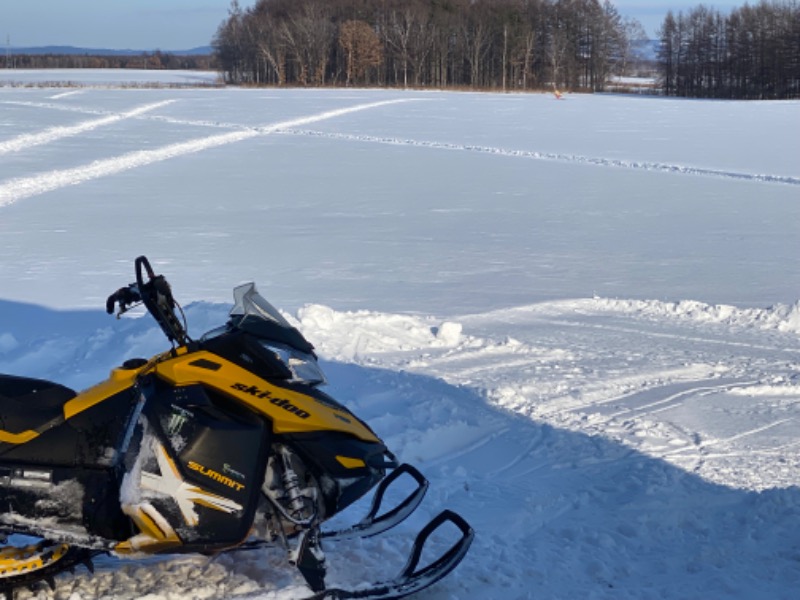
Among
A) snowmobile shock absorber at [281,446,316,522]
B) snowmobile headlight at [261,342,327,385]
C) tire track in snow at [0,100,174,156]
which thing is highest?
tire track in snow at [0,100,174,156]

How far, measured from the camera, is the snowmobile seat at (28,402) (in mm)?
2971

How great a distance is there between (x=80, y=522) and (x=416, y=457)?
1681 mm

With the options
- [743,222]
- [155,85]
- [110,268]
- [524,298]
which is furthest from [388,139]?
[155,85]

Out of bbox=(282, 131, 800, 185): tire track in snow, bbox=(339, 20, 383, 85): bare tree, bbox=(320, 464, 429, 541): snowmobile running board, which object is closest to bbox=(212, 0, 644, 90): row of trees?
bbox=(339, 20, 383, 85): bare tree

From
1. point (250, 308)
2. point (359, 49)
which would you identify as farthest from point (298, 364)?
point (359, 49)

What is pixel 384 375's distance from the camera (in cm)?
532

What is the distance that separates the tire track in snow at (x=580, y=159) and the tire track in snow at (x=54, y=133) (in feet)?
16.2

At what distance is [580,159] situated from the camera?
722 inches

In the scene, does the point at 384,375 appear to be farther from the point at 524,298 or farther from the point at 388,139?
the point at 388,139

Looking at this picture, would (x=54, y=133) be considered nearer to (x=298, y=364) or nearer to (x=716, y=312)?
(x=716, y=312)

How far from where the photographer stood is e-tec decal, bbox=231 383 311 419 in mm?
Answer: 2797

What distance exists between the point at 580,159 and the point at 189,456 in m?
16.3

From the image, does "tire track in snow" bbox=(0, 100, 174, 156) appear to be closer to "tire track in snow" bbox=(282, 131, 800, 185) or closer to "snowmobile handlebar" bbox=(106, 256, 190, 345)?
"tire track in snow" bbox=(282, 131, 800, 185)

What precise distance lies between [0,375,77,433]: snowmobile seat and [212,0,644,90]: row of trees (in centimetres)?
5045
